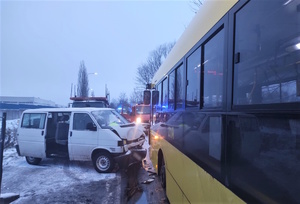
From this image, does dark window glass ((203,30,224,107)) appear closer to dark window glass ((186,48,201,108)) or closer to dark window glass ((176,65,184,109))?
dark window glass ((186,48,201,108))

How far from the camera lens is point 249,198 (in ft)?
5.09

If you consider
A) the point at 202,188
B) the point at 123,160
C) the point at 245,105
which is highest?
the point at 245,105

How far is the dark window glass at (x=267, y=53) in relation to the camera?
1345 millimetres

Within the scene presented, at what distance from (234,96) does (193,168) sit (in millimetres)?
1163

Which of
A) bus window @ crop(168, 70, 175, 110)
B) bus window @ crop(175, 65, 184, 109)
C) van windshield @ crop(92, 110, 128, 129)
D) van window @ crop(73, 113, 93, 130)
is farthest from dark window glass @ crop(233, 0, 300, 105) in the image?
van window @ crop(73, 113, 93, 130)

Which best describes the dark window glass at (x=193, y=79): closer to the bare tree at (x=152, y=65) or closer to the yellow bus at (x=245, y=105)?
the yellow bus at (x=245, y=105)

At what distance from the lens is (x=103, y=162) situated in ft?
23.4

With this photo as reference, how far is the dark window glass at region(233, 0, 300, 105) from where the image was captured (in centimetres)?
134

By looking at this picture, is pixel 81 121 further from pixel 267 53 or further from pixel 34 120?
pixel 267 53

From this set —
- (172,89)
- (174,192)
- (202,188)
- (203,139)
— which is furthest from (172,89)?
(202,188)

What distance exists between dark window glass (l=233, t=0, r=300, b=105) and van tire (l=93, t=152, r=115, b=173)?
5.77 metres

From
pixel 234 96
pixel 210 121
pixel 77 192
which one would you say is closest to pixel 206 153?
pixel 210 121

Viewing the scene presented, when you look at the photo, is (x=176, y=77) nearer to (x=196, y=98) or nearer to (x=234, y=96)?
(x=196, y=98)

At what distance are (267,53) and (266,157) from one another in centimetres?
64
